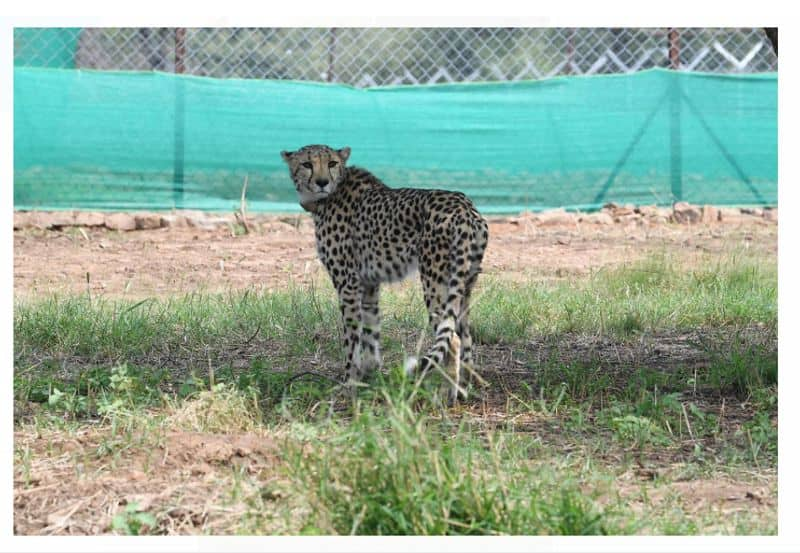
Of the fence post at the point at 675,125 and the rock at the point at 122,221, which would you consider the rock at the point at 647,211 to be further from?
the rock at the point at 122,221

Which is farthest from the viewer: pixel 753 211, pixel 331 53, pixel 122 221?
pixel 331 53

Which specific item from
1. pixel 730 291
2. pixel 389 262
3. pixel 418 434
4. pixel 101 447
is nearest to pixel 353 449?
pixel 418 434

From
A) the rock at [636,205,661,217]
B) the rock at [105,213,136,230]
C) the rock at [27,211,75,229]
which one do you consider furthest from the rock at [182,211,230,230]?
the rock at [636,205,661,217]

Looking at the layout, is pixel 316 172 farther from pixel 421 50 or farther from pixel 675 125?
pixel 421 50

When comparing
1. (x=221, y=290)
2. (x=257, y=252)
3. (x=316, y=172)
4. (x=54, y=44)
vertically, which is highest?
(x=54, y=44)

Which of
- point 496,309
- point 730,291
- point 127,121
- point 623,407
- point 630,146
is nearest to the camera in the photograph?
point 623,407

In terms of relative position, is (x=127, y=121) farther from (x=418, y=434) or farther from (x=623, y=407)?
(x=418, y=434)

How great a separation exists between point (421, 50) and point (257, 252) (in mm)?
3393

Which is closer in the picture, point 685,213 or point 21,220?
point 21,220

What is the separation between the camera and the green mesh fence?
9133 mm

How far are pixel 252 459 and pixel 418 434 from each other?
90 centimetres

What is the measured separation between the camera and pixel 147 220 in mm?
9375

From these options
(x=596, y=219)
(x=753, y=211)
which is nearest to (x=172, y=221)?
(x=596, y=219)

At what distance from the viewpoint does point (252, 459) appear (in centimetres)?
374
